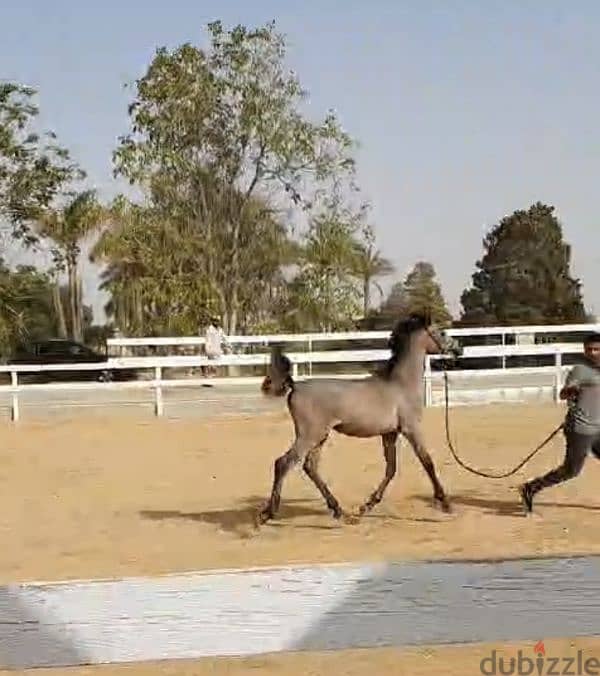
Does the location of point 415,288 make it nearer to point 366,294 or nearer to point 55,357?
point 366,294

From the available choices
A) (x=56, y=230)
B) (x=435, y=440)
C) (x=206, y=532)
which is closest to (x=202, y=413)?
(x=435, y=440)

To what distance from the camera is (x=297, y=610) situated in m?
2.74

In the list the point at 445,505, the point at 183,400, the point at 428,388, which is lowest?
the point at 445,505

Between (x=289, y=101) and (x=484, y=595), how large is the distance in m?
27.8

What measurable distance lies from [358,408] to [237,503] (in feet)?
6.05

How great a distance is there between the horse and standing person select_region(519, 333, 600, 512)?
108 cm

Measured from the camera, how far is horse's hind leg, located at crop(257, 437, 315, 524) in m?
8.17

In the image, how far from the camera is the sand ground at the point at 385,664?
129 inches

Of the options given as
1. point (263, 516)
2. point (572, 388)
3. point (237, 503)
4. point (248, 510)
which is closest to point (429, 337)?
point (572, 388)

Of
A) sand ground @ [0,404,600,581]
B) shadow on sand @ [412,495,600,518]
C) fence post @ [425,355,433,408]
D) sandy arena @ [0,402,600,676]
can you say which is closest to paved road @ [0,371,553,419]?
fence post @ [425,355,433,408]

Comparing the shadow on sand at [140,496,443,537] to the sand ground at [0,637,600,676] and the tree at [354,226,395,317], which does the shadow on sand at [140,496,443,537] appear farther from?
the tree at [354,226,395,317]

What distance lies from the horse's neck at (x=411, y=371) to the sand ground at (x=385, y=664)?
4.03 metres

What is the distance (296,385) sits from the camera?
8.30 metres

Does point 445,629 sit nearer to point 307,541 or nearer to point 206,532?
point 307,541
